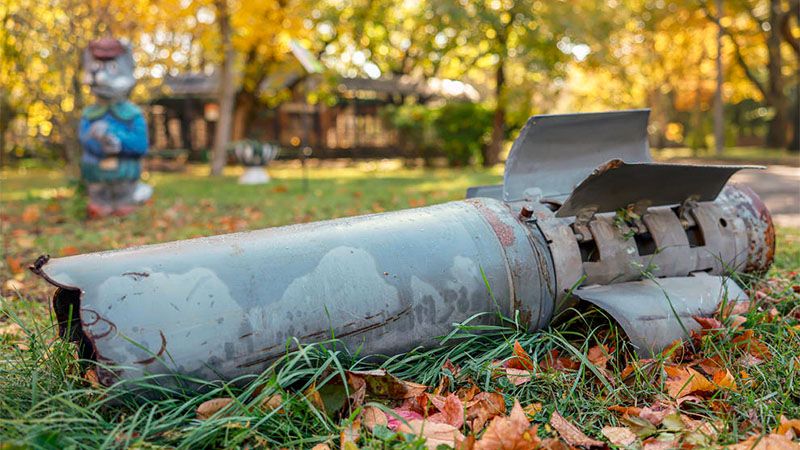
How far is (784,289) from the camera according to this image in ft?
9.37

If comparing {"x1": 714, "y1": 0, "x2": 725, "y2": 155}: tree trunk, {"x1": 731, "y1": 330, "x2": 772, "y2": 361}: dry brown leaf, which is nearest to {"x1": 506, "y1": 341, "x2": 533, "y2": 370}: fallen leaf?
{"x1": 731, "y1": 330, "x2": 772, "y2": 361}: dry brown leaf

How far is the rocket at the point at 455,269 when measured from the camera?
1.75 m

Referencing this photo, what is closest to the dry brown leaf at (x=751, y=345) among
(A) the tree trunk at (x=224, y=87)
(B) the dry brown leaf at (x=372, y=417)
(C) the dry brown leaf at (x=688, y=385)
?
(C) the dry brown leaf at (x=688, y=385)

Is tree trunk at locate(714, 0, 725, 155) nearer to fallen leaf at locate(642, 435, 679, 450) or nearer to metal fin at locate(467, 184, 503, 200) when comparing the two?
metal fin at locate(467, 184, 503, 200)

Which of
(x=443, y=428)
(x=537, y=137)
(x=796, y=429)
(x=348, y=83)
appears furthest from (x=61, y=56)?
(x=348, y=83)

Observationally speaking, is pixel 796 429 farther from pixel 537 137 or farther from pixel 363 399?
pixel 537 137

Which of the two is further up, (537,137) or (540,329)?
(537,137)

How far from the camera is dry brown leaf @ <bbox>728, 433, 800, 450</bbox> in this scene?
60.9 inches

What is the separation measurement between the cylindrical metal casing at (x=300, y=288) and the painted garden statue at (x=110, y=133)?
5.79 meters

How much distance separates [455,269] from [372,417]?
57cm

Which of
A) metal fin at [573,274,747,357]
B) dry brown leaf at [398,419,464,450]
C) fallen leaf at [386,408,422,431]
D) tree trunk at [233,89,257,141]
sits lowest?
fallen leaf at [386,408,422,431]

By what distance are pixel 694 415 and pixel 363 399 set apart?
97cm

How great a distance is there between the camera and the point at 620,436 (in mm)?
1699

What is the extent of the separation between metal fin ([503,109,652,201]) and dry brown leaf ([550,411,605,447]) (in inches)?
40.7
